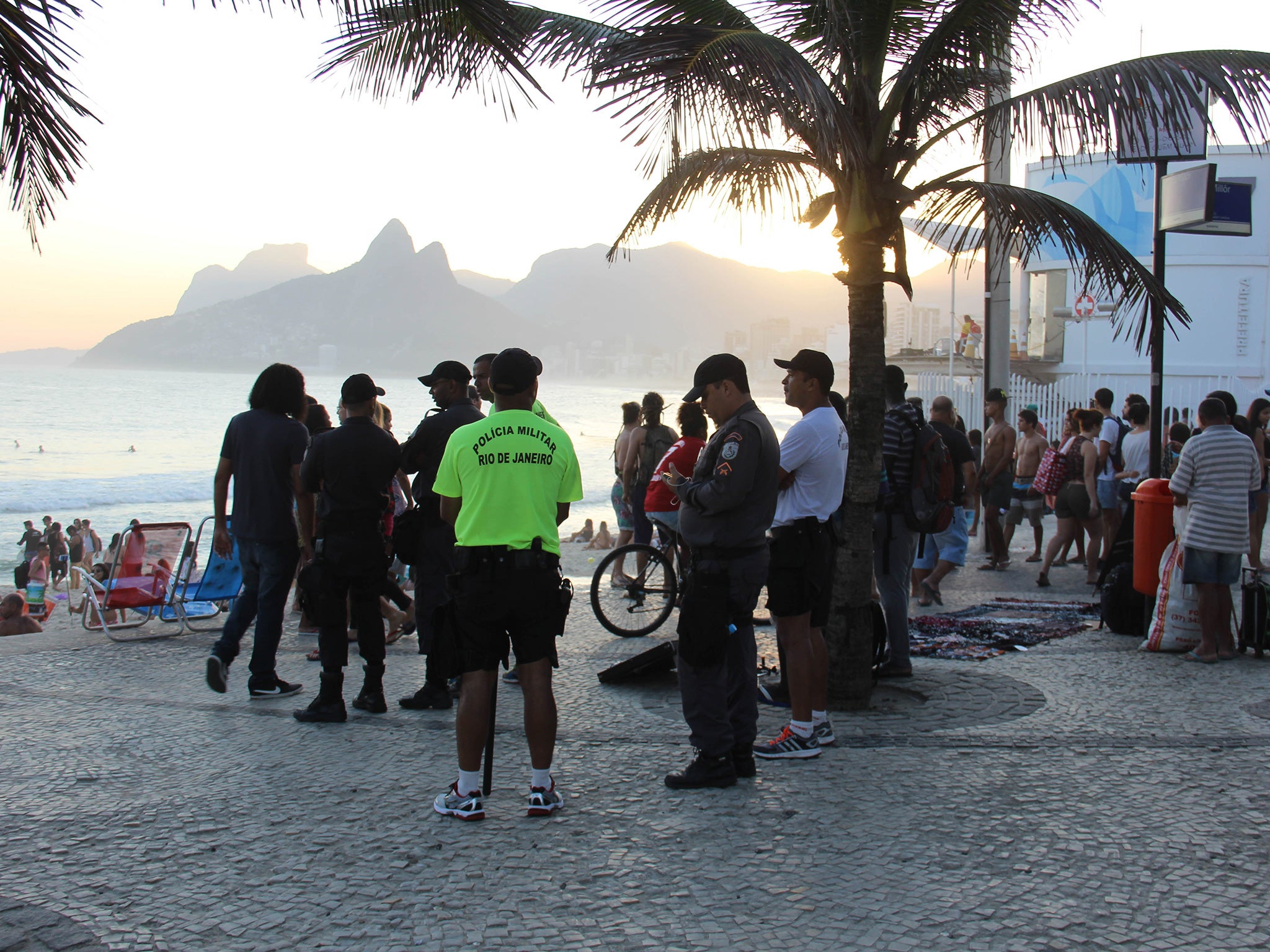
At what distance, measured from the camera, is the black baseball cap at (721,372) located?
4484mm

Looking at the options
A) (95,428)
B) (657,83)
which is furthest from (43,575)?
(95,428)

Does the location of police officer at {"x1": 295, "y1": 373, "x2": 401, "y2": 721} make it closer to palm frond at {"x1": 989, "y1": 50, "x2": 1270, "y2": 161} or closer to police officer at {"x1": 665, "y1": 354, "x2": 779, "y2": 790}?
police officer at {"x1": 665, "y1": 354, "x2": 779, "y2": 790}

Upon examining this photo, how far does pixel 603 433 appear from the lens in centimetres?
8788

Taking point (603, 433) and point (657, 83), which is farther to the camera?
point (603, 433)

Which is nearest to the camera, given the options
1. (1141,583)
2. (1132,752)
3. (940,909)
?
(940,909)

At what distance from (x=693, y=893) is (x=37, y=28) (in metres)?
3.74

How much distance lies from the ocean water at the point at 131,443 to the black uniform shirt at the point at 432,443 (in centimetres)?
2234

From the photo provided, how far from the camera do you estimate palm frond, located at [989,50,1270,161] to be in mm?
5422

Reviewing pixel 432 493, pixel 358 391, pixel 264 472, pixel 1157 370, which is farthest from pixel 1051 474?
pixel 264 472

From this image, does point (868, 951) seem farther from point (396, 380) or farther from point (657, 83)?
point (396, 380)

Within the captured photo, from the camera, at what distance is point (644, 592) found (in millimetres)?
8570

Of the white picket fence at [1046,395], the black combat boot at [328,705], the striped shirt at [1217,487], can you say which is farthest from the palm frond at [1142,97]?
the white picket fence at [1046,395]

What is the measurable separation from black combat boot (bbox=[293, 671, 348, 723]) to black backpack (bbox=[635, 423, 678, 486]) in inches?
178

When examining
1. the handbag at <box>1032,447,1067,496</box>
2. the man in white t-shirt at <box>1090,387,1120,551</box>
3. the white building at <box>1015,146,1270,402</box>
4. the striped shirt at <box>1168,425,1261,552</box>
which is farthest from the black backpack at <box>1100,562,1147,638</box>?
the white building at <box>1015,146,1270,402</box>
